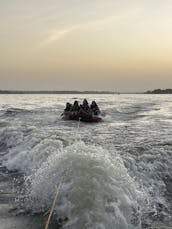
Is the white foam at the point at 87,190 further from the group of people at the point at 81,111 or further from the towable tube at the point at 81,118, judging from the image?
the group of people at the point at 81,111

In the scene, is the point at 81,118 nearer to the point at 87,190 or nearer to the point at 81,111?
the point at 81,111

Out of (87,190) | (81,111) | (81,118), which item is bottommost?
(81,118)

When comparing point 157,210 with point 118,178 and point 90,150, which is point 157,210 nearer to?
point 118,178

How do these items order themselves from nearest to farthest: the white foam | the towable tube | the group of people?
the white foam < the towable tube < the group of people

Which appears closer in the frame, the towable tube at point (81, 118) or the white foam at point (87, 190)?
the white foam at point (87, 190)

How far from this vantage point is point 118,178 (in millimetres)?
7074

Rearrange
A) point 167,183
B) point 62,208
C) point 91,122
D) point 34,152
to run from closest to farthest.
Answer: point 62,208
point 167,183
point 34,152
point 91,122

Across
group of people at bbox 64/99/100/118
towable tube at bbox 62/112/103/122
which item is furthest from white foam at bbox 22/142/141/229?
group of people at bbox 64/99/100/118

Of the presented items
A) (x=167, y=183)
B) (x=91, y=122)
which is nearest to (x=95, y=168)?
(x=167, y=183)

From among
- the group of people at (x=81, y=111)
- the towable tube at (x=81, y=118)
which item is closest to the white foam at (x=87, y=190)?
the towable tube at (x=81, y=118)

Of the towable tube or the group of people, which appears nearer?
the towable tube

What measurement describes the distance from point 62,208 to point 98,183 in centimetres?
86

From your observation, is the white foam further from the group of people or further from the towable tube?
the group of people

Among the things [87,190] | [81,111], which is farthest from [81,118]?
[87,190]
